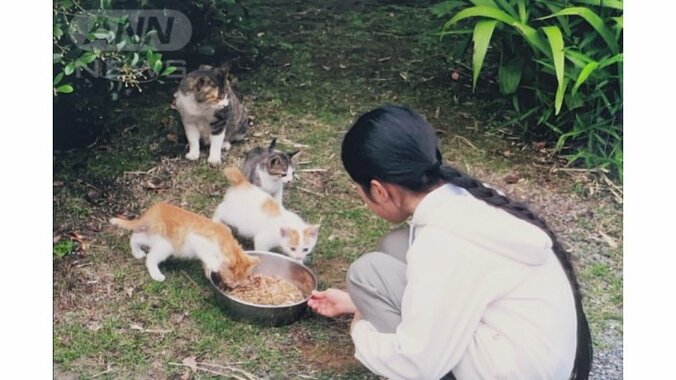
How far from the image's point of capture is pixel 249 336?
7.98 ft

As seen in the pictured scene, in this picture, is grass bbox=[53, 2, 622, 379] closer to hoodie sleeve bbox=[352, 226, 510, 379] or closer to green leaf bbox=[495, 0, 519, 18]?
green leaf bbox=[495, 0, 519, 18]

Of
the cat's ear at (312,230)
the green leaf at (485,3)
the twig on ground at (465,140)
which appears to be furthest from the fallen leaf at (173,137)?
the green leaf at (485,3)

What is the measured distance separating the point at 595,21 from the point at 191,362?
1.36 m

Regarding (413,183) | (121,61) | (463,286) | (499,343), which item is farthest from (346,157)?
(121,61)

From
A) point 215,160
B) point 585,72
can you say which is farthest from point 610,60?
point 215,160

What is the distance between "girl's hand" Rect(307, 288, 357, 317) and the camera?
244cm

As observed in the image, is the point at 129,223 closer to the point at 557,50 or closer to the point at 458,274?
the point at 458,274

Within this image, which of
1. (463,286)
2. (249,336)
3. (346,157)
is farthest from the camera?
(249,336)

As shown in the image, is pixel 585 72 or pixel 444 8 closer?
pixel 585 72

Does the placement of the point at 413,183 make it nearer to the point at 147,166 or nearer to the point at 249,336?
the point at 249,336

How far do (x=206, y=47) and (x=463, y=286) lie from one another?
0.97 meters

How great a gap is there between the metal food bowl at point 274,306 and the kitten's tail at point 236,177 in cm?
19

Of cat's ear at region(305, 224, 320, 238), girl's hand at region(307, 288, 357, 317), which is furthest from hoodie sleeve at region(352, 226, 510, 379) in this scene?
cat's ear at region(305, 224, 320, 238)

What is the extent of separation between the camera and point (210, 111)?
2500mm
